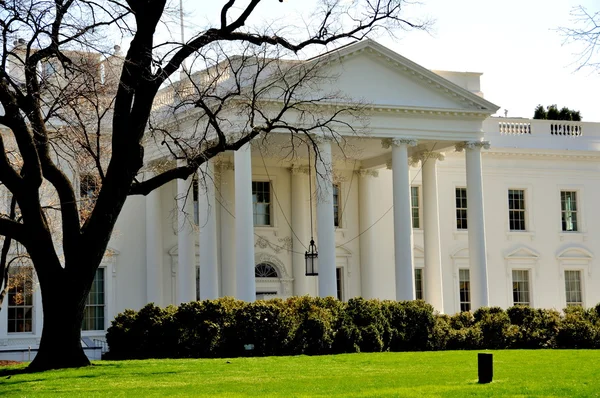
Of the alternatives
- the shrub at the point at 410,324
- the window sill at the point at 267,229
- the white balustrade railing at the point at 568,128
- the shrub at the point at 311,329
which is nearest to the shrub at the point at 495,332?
the shrub at the point at 410,324

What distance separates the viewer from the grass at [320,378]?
16938 mm

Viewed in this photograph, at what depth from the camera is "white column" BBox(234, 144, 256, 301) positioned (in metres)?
32.6

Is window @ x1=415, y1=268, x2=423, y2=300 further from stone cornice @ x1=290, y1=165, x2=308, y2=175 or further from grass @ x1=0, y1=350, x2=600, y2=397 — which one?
grass @ x1=0, y1=350, x2=600, y2=397

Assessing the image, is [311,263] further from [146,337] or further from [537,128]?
[537,128]

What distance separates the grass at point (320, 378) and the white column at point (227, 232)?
43.1ft

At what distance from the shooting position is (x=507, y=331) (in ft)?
105

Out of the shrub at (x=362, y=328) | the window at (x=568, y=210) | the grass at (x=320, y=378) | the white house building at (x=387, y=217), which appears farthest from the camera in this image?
the window at (x=568, y=210)

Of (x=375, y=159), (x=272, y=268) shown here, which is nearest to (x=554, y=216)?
(x=375, y=159)

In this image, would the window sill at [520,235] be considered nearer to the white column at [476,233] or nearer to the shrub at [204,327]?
the white column at [476,233]

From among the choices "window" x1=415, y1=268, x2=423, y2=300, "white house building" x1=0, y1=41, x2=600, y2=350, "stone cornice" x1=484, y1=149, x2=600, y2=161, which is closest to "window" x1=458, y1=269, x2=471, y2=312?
"white house building" x1=0, y1=41, x2=600, y2=350

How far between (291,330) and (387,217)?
1544 cm

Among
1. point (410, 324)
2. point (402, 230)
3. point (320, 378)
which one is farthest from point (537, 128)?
point (320, 378)

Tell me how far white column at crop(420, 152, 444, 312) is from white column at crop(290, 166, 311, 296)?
4821 mm

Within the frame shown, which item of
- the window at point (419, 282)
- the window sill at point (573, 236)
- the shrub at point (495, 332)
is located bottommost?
the shrub at point (495, 332)
